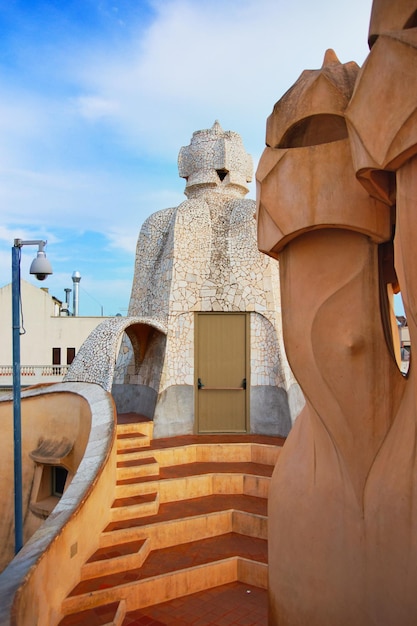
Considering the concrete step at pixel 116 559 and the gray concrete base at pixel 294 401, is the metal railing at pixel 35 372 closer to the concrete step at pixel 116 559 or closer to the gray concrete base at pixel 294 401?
the gray concrete base at pixel 294 401

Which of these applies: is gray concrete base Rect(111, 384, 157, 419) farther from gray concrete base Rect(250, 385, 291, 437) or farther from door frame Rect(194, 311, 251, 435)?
gray concrete base Rect(250, 385, 291, 437)

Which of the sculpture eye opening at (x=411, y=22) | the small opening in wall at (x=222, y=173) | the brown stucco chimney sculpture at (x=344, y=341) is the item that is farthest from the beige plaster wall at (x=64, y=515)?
the small opening in wall at (x=222, y=173)

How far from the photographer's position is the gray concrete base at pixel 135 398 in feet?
31.4

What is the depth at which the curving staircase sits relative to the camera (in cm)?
536

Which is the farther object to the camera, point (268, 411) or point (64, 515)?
point (268, 411)

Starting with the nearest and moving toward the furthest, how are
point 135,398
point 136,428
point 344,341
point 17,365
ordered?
point 344,341 → point 17,365 → point 136,428 → point 135,398

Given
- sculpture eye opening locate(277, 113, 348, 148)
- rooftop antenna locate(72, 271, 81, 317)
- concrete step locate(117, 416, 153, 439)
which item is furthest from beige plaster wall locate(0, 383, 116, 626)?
rooftop antenna locate(72, 271, 81, 317)

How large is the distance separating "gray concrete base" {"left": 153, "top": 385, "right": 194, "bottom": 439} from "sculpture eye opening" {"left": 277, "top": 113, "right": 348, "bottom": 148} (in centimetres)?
594

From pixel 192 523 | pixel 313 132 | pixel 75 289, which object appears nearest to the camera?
pixel 313 132

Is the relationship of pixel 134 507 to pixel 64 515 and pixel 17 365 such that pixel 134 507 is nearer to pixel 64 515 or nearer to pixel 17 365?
pixel 64 515

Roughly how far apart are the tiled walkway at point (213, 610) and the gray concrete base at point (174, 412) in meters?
3.55

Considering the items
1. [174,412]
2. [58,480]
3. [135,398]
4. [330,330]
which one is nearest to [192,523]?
[174,412]

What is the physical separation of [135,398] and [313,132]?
7.40 m

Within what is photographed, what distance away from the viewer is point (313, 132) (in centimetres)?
408
